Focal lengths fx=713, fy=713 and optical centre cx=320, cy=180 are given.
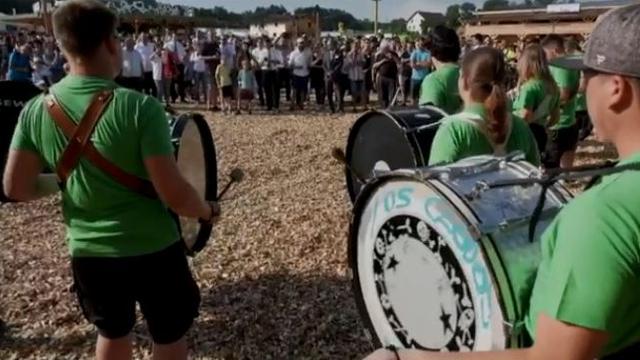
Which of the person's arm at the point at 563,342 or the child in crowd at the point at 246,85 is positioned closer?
the person's arm at the point at 563,342

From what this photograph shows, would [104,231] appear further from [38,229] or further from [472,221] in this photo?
[38,229]

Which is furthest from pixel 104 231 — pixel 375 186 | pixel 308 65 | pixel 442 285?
pixel 308 65

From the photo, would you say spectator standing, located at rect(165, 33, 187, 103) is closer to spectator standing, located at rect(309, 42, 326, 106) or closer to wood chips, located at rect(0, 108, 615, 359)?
spectator standing, located at rect(309, 42, 326, 106)

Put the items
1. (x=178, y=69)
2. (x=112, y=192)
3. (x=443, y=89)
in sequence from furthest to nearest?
(x=178, y=69) → (x=443, y=89) → (x=112, y=192)

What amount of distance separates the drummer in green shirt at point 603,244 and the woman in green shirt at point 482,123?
1581mm

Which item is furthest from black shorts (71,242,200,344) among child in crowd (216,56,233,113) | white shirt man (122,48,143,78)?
white shirt man (122,48,143,78)

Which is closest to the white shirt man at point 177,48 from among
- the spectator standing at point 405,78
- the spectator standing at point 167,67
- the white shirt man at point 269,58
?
the spectator standing at point 167,67

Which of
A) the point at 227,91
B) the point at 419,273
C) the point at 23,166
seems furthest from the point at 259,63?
the point at 419,273

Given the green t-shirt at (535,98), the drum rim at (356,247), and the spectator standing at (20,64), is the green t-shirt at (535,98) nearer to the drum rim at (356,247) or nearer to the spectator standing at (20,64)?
the drum rim at (356,247)

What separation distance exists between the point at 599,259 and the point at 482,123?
1898mm

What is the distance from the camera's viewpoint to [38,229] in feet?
20.4

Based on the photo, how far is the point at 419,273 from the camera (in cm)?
231

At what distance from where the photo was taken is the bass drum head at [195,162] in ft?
11.4

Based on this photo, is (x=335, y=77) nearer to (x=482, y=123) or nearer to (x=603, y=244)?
(x=482, y=123)
